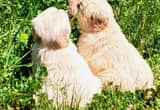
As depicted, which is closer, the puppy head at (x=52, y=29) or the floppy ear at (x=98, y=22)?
the puppy head at (x=52, y=29)

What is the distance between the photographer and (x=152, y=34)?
912 cm

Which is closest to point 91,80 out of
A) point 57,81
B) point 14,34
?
point 57,81

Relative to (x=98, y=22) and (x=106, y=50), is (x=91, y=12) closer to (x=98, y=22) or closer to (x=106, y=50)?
(x=98, y=22)

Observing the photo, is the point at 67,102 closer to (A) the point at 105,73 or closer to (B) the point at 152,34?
(A) the point at 105,73

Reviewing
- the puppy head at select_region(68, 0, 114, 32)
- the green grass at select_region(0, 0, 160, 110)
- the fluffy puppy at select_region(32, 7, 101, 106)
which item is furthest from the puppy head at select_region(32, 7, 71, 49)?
the puppy head at select_region(68, 0, 114, 32)

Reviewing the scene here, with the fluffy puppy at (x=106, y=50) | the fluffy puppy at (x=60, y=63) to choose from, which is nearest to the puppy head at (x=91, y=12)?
the fluffy puppy at (x=106, y=50)

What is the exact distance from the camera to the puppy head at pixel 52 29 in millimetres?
7078

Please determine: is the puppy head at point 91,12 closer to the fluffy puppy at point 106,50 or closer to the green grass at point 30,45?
the fluffy puppy at point 106,50

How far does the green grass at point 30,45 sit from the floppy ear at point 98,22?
0.34 metres

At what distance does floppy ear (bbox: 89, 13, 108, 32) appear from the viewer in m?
7.69

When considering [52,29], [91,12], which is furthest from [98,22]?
[52,29]

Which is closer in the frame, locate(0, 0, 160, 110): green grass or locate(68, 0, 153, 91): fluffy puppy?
locate(0, 0, 160, 110): green grass

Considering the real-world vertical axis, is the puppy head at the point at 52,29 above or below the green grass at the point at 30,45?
above

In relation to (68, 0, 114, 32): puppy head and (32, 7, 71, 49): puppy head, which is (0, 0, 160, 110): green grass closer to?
(32, 7, 71, 49): puppy head
